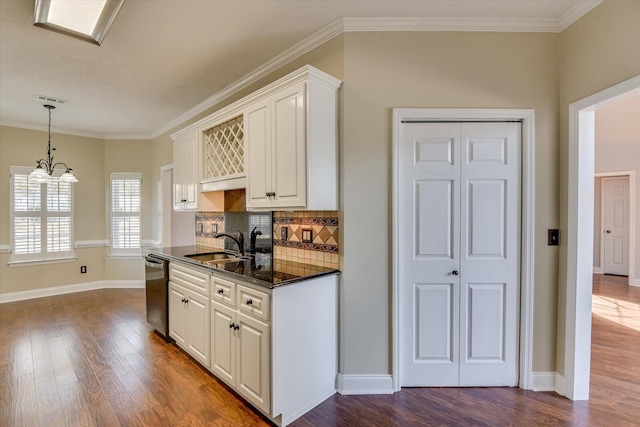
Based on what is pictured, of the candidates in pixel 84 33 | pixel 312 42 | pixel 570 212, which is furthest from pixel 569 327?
pixel 84 33

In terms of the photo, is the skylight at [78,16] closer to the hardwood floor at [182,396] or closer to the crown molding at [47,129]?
the hardwood floor at [182,396]

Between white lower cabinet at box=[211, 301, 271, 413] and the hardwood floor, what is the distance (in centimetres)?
15

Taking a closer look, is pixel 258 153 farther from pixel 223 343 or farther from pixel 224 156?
pixel 223 343

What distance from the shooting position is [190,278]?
9.14ft

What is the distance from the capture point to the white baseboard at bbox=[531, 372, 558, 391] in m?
2.35

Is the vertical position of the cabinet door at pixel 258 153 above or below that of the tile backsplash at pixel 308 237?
above

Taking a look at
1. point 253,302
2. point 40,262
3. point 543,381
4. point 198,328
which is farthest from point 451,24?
point 40,262

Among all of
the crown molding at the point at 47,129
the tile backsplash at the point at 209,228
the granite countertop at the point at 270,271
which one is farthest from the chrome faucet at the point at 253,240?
the crown molding at the point at 47,129

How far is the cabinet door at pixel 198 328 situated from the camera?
2.57 meters

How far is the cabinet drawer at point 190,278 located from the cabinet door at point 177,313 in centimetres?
8

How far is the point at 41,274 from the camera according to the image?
5109 millimetres

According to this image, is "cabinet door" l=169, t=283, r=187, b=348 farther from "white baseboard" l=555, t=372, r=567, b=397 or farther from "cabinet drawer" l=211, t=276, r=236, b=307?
"white baseboard" l=555, t=372, r=567, b=397

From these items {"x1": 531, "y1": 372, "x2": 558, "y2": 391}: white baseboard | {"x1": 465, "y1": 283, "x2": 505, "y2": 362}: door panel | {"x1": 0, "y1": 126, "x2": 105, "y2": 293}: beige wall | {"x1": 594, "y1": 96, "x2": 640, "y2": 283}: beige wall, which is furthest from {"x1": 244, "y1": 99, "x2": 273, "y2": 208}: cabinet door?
{"x1": 594, "y1": 96, "x2": 640, "y2": 283}: beige wall

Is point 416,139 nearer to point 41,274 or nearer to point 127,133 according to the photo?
point 127,133
